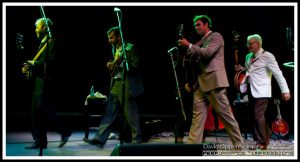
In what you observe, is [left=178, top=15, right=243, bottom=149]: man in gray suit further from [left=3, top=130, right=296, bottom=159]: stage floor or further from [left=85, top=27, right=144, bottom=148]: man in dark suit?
[left=85, top=27, right=144, bottom=148]: man in dark suit

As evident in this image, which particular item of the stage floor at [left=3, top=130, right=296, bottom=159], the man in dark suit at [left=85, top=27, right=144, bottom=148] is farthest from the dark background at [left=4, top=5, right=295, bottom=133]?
the man in dark suit at [left=85, top=27, right=144, bottom=148]

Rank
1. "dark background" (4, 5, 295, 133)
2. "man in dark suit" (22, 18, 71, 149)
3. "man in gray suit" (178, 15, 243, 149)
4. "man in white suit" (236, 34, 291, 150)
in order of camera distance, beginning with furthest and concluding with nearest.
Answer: "dark background" (4, 5, 295, 133) → "man in white suit" (236, 34, 291, 150) → "man in dark suit" (22, 18, 71, 149) → "man in gray suit" (178, 15, 243, 149)

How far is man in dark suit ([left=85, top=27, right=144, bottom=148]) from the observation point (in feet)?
16.2

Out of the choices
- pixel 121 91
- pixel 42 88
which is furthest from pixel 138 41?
pixel 42 88

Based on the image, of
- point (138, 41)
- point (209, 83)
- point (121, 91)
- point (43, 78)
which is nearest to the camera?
point (209, 83)

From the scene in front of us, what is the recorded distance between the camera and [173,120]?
822 centimetres

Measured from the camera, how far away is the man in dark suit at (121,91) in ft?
16.2

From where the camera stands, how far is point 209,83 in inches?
167

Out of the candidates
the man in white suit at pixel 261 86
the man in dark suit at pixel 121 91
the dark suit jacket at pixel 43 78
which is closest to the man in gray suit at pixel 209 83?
the man in white suit at pixel 261 86

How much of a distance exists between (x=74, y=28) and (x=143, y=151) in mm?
5007

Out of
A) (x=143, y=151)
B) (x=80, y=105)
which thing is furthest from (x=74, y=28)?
(x=143, y=151)

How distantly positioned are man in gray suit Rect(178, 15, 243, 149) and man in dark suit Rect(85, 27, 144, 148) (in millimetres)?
931

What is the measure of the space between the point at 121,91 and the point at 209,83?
4.32 feet

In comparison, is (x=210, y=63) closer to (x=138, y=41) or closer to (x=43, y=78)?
(x=43, y=78)
